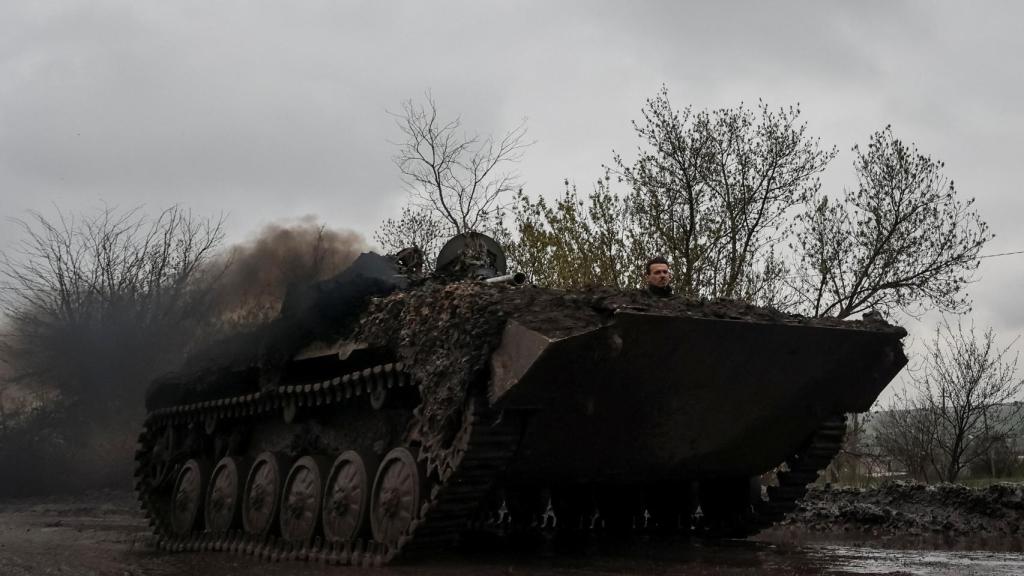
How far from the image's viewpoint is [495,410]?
630 centimetres

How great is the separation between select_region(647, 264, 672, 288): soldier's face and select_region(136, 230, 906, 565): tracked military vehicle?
2.85 ft

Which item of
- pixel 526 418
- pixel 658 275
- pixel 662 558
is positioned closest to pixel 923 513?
pixel 662 558

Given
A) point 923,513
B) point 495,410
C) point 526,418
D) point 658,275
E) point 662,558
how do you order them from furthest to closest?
point 923,513 < point 658,275 < point 662,558 < point 526,418 < point 495,410

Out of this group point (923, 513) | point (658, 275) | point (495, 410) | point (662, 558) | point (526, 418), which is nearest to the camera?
point (495, 410)

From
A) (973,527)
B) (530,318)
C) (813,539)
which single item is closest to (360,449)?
(530,318)

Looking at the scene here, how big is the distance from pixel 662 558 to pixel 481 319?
88.5 inches

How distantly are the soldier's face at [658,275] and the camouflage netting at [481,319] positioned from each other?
809 mm

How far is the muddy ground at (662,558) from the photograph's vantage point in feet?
21.1

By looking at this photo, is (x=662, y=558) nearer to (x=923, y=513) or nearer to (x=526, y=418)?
(x=526, y=418)

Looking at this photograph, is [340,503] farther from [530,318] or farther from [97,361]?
[97,361]

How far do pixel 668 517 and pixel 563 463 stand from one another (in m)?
2.29

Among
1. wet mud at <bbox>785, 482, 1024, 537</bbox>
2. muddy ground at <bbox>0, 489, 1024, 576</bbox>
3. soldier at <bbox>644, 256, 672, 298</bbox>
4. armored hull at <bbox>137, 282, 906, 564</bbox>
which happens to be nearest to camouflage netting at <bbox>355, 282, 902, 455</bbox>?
armored hull at <bbox>137, 282, 906, 564</bbox>

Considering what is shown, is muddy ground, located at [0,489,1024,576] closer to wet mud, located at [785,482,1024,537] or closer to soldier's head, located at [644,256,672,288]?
wet mud, located at [785,482,1024,537]

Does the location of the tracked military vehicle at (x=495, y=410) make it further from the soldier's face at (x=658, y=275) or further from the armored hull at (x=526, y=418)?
the soldier's face at (x=658, y=275)
